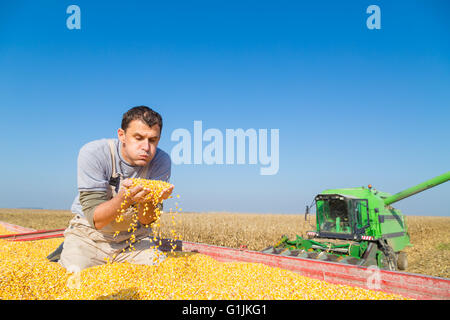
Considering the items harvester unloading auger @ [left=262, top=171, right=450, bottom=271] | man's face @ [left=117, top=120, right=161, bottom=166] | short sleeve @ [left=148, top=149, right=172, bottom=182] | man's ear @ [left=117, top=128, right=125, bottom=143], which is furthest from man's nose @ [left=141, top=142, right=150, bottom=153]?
harvester unloading auger @ [left=262, top=171, right=450, bottom=271]

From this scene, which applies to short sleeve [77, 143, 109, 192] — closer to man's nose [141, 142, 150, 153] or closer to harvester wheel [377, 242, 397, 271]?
man's nose [141, 142, 150, 153]

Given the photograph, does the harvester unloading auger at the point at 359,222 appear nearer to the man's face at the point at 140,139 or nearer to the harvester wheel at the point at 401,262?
the harvester wheel at the point at 401,262

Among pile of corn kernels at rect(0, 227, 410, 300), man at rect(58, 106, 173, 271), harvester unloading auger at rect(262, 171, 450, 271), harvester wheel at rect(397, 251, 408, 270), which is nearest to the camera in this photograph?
pile of corn kernels at rect(0, 227, 410, 300)

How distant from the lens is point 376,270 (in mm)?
2973

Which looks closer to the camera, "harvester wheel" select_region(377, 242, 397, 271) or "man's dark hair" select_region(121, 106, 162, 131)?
"man's dark hair" select_region(121, 106, 162, 131)

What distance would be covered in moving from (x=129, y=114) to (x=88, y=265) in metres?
1.95

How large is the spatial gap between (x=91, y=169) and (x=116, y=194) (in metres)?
0.47

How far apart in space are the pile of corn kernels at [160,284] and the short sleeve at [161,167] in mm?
1156

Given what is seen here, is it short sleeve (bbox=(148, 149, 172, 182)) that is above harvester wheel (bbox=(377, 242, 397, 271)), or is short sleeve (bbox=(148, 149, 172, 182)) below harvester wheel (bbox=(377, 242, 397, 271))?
above

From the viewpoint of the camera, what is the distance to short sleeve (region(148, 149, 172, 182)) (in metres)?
3.83

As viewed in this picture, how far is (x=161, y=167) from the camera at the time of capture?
389 cm

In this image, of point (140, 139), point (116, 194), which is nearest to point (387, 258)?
point (116, 194)

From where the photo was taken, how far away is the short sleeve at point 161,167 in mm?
3834
